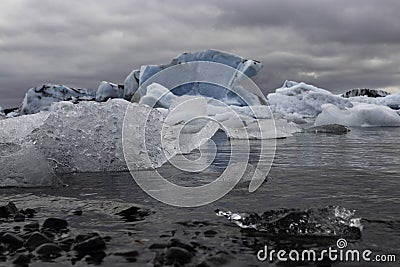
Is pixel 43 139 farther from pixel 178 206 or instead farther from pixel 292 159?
pixel 292 159

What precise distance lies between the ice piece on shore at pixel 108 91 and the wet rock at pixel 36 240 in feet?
78.7

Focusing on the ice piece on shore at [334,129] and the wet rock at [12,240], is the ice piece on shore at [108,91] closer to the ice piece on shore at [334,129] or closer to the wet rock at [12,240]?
the ice piece on shore at [334,129]

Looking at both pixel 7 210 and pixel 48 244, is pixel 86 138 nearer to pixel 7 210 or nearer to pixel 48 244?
pixel 7 210

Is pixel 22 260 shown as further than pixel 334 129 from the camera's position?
No

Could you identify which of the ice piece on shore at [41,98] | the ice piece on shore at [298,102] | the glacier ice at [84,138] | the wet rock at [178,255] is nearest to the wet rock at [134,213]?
the wet rock at [178,255]

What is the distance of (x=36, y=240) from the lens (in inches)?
78.6

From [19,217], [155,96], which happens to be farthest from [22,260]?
[155,96]

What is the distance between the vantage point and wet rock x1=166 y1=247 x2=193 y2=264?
179 centimetres

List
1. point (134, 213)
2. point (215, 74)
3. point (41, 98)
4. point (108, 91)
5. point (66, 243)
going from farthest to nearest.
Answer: point (108, 91) → point (41, 98) → point (215, 74) → point (134, 213) → point (66, 243)

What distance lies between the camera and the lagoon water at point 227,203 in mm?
2002

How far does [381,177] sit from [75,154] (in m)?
2.97

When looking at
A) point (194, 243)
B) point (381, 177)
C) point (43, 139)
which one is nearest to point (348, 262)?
point (194, 243)

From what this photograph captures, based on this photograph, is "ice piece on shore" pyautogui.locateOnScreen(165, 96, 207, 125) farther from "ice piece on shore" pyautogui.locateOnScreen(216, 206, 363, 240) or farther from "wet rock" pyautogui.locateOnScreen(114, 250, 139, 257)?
"wet rock" pyautogui.locateOnScreen(114, 250, 139, 257)

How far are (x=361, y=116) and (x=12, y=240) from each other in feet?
51.5
